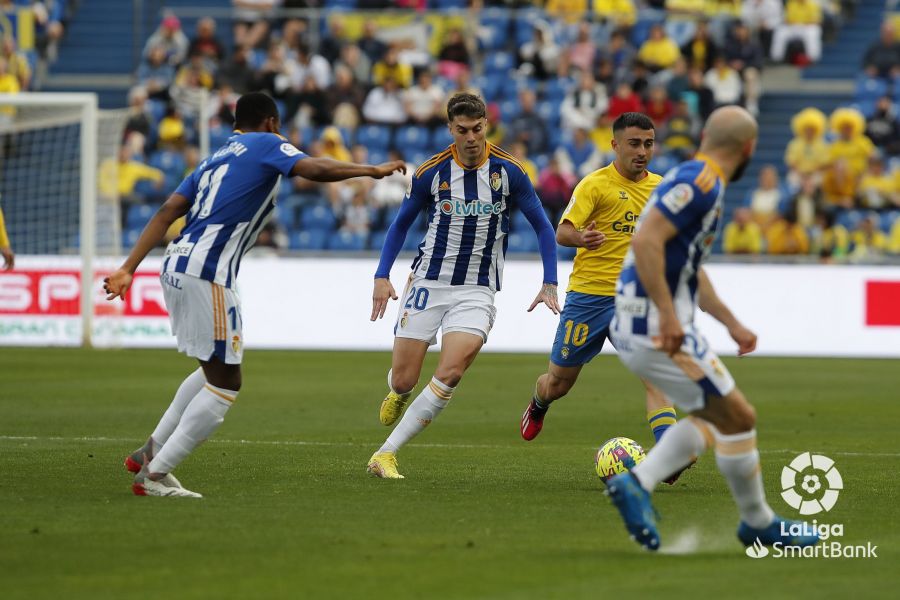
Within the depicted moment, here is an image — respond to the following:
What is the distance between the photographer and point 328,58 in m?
28.6

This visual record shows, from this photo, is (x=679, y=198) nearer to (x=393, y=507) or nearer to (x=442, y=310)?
(x=393, y=507)

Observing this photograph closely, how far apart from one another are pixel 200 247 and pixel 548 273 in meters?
2.79

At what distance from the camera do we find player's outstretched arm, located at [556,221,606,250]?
9078 mm

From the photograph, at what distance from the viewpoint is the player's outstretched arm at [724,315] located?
7133 mm

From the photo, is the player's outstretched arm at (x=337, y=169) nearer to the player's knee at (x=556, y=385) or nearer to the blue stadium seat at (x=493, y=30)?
the player's knee at (x=556, y=385)

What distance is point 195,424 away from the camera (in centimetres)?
852

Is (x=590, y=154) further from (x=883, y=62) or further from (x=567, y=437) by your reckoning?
(x=567, y=437)

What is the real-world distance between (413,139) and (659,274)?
20494mm

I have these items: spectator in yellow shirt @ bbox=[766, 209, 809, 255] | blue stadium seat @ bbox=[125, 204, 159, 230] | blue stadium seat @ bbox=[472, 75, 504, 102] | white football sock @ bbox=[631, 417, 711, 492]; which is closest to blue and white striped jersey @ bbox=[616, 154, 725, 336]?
white football sock @ bbox=[631, 417, 711, 492]

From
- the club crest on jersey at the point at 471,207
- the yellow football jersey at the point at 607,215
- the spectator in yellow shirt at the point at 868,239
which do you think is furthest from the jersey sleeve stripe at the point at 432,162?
the spectator in yellow shirt at the point at 868,239

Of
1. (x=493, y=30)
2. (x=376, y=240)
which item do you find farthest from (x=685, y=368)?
(x=493, y=30)

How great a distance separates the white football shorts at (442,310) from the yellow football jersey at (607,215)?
66 cm

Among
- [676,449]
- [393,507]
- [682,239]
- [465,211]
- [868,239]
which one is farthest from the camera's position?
[868,239]

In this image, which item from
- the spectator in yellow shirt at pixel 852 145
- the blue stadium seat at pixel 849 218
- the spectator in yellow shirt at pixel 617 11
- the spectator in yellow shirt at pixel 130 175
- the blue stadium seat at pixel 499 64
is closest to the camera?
the blue stadium seat at pixel 849 218
